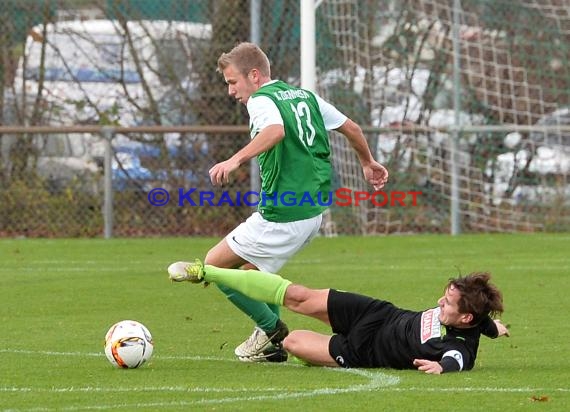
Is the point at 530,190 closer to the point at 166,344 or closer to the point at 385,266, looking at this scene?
the point at 385,266

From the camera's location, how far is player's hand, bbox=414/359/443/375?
6.83 meters

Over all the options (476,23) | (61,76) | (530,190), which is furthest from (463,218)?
(61,76)

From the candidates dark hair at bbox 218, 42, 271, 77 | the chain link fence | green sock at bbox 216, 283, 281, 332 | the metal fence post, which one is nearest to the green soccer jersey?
dark hair at bbox 218, 42, 271, 77

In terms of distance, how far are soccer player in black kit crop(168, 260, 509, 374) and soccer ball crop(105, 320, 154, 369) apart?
0.42 meters

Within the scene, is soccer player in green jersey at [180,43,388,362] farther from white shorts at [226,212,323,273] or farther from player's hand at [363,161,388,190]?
player's hand at [363,161,388,190]

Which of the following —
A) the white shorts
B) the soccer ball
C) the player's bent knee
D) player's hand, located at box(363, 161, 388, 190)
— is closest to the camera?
the soccer ball

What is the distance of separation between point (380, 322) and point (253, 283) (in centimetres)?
69

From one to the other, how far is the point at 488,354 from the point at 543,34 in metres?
9.71

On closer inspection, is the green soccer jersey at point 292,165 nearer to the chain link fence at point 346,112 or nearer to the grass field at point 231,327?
the grass field at point 231,327

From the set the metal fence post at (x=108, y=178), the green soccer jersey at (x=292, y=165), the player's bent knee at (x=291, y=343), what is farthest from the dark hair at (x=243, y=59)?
the metal fence post at (x=108, y=178)

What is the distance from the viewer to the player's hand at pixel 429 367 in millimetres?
6832

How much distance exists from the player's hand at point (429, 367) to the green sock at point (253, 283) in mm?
782

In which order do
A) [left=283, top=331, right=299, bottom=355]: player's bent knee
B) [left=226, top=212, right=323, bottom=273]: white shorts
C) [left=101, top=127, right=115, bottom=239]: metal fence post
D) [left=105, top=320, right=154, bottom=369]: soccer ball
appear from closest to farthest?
[left=105, top=320, right=154, bottom=369]: soccer ball
[left=283, top=331, right=299, bottom=355]: player's bent knee
[left=226, top=212, right=323, bottom=273]: white shorts
[left=101, top=127, right=115, bottom=239]: metal fence post

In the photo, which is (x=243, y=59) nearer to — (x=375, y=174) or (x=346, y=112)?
(x=375, y=174)
